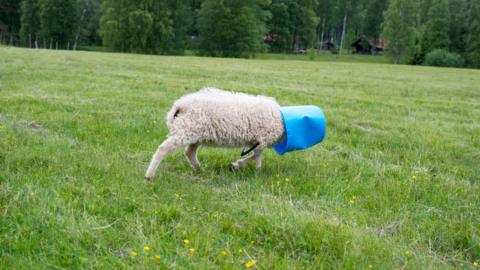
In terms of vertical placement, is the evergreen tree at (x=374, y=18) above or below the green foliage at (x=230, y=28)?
above

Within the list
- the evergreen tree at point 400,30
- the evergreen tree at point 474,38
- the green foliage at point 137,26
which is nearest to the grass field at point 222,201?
the green foliage at point 137,26

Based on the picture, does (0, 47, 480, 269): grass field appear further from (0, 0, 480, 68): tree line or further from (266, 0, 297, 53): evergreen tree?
(266, 0, 297, 53): evergreen tree

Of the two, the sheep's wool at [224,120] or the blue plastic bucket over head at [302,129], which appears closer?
the sheep's wool at [224,120]

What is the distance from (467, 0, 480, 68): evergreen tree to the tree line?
0.15 metres

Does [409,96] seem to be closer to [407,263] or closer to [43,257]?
[407,263]

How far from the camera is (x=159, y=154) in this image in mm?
4551

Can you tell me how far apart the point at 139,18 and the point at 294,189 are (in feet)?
184

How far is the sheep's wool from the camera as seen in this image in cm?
472

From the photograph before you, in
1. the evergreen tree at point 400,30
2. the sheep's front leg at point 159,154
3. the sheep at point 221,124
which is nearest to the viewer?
the sheep's front leg at point 159,154

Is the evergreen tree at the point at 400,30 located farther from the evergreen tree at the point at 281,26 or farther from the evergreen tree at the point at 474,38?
the evergreen tree at the point at 281,26

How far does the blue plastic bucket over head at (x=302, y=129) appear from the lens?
207 inches

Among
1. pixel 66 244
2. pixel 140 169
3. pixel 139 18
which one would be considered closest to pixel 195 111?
pixel 140 169

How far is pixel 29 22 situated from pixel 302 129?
7099 centimetres

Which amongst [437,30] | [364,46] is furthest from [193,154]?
[364,46]
